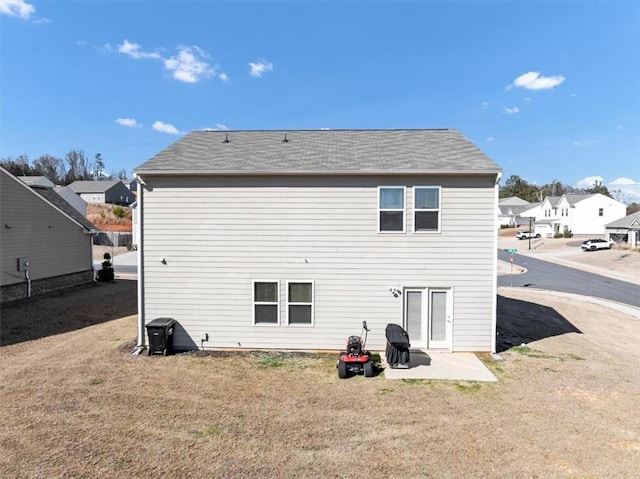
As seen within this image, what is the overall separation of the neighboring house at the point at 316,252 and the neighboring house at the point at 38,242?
1054cm

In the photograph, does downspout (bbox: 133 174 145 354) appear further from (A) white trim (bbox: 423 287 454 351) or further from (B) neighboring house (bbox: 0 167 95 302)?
(B) neighboring house (bbox: 0 167 95 302)

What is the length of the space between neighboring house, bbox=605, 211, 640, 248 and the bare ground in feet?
127

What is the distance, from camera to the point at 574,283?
77.2 ft

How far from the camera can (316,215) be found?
33.1ft

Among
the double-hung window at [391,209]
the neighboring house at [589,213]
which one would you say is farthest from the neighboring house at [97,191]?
the neighboring house at [589,213]

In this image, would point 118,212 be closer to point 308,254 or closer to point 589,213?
point 308,254

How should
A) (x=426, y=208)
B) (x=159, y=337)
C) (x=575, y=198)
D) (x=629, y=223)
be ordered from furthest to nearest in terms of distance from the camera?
(x=575, y=198)
(x=629, y=223)
(x=426, y=208)
(x=159, y=337)

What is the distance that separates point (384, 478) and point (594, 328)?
12.5 metres

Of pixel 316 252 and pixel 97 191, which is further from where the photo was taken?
pixel 97 191

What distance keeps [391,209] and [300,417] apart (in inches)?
231

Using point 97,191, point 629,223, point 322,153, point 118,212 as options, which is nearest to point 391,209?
point 322,153

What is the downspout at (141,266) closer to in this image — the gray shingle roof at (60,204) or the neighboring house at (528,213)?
the gray shingle roof at (60,204)

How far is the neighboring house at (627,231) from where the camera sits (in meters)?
39.6

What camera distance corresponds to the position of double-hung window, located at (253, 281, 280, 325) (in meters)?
10.1
